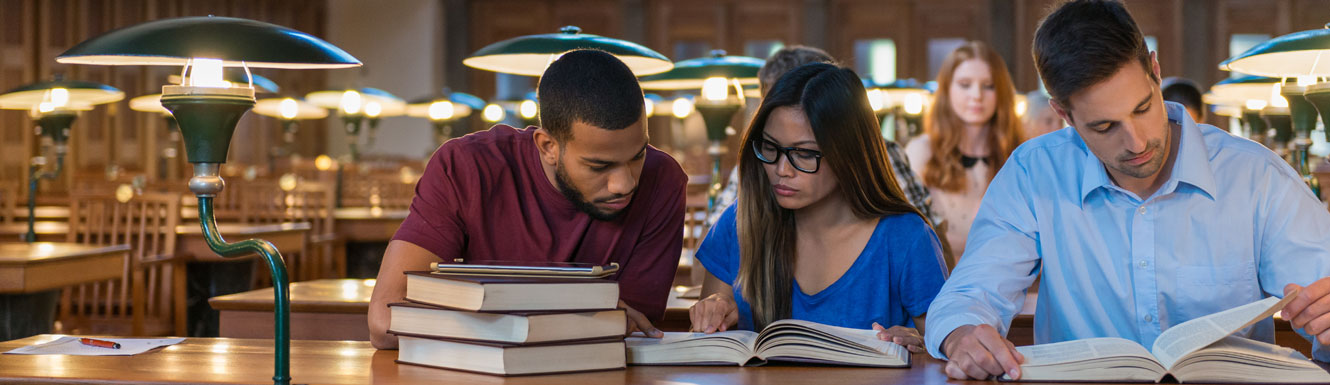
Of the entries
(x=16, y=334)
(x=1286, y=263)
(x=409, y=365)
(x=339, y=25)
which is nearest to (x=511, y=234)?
(x=409, y=365)

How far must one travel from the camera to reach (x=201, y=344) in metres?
2.01

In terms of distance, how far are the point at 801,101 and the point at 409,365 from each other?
0.81 meters

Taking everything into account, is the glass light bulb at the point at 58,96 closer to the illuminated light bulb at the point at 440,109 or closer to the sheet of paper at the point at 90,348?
the illuminated light bulb at the point at 440,109

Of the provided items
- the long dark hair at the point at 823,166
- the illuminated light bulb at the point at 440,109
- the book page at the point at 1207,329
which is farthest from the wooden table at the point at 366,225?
the book page at the point at 1207,329

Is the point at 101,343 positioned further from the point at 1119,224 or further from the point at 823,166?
the point at 1119,224

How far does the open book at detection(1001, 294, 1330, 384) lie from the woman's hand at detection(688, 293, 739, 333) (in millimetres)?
508

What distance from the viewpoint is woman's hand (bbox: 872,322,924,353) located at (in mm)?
1874

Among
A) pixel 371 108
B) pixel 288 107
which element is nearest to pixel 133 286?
pixel 371 108

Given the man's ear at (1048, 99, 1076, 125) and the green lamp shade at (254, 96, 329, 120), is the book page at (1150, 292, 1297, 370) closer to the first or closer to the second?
the man's ear at (1048, 99, 1076, 125)

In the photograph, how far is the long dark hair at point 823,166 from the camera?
6.73 ft

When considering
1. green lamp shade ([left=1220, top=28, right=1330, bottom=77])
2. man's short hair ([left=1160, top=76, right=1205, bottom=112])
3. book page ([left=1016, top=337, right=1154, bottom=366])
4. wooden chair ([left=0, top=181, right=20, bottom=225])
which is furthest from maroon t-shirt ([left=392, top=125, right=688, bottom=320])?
wooden chair ([left=0, top=181, right=20, bottom=225])

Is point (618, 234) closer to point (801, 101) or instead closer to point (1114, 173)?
point (801, 101)

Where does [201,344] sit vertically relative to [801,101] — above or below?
below

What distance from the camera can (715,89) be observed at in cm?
402
